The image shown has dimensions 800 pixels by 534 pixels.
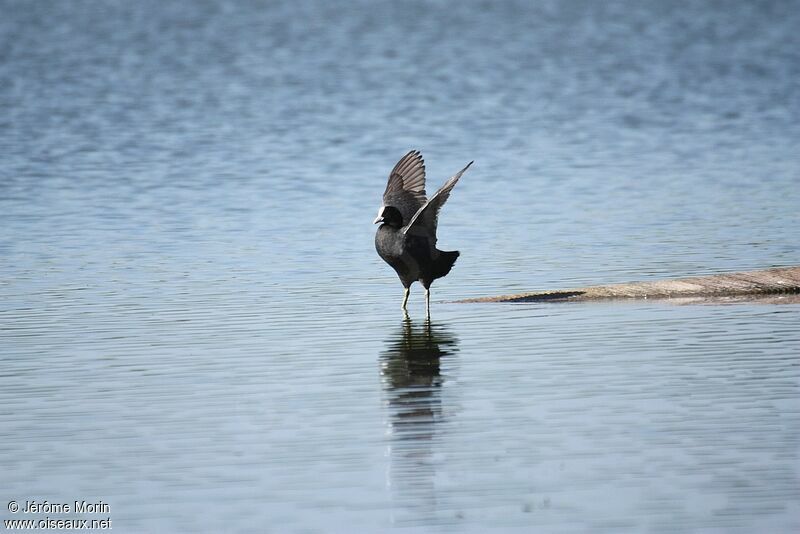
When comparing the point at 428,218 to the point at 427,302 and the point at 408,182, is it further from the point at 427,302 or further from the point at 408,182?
the point at 408,182

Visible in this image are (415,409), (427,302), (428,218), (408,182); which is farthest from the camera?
(408,182)

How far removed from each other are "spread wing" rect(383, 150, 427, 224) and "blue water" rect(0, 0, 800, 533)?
1.00 metres

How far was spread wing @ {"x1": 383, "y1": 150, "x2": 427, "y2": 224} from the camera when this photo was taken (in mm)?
14078

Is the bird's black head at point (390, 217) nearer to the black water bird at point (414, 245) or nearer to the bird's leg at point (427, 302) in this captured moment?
the black water bird at point (414, 245)

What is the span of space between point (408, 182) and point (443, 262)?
1.25m

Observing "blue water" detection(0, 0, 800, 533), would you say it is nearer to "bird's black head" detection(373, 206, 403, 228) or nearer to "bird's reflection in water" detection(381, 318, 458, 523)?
"bird's reflection in water" detection(381, 318, 458, 523)

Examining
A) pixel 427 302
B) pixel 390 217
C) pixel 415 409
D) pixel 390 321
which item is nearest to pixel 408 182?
pixel 390 217

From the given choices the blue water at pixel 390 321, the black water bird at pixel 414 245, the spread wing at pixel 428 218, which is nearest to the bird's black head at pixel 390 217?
the black water bird at pixel 414 245

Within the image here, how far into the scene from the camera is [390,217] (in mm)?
13328

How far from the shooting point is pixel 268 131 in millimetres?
32406

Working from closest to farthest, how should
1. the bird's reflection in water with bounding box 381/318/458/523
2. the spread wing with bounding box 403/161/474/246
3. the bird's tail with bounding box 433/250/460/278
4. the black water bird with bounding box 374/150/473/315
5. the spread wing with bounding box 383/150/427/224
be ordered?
the bird's reflection in water with bounding box 381/318/458/523 → the spread wing with bounding box 403/161/474/246 → the black water bird with bounding box 374/150/473/315 → the bird's tail with bounding box 433/250/460/278 → the spread wing with bounding box 383/150/427/224

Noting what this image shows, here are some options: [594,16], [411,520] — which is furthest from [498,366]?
[594,16]

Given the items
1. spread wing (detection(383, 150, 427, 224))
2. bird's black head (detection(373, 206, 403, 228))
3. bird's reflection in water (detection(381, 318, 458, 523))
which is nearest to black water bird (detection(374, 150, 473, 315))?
bird's black head (detection(373, 206, 403, 228))

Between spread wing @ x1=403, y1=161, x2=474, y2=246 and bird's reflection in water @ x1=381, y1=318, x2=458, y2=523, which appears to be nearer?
bird's reflection in water @ x1=381, y1=318, x2=458, y2=523
